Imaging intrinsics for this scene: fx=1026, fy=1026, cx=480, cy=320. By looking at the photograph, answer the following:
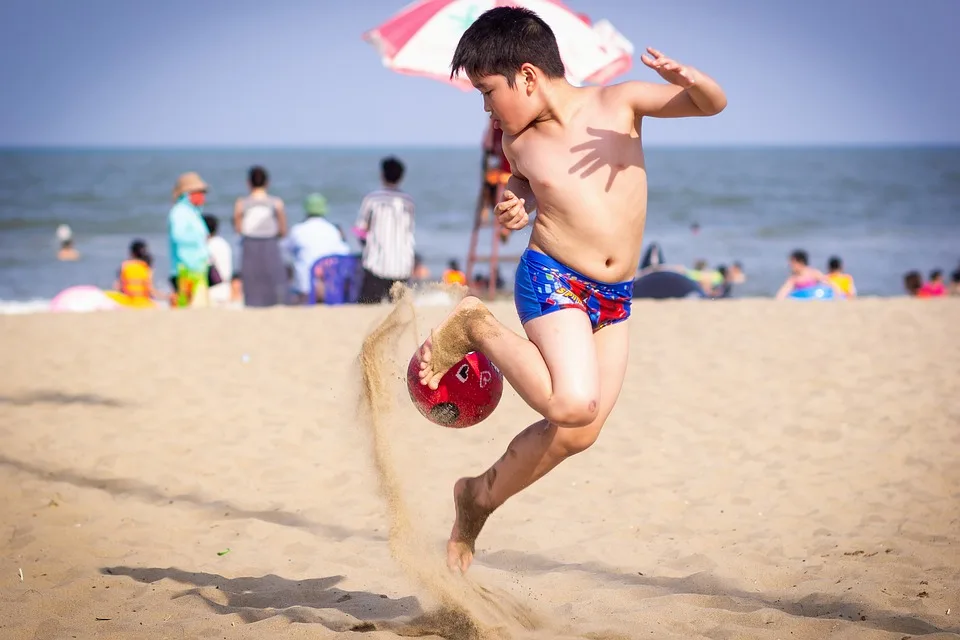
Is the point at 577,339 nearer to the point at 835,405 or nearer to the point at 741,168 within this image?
the point at 835,405

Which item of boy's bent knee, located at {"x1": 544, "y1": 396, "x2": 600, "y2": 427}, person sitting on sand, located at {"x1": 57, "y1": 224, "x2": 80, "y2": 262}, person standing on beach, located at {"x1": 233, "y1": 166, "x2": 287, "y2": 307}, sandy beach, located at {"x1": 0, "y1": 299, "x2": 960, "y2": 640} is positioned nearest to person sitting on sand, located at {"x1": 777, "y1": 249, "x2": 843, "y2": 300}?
sandy beach, located at {"x1": 0, "y1": 299, "x2": 960, "y2": 640}

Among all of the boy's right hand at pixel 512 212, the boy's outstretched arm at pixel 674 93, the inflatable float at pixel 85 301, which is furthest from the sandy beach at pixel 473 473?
the inflatable float at pixel 85 301

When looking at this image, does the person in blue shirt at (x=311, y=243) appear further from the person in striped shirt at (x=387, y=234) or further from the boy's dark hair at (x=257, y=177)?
the person in striped shirt at (x=387, y=234)

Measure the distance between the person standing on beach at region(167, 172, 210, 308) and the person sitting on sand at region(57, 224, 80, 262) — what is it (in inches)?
753

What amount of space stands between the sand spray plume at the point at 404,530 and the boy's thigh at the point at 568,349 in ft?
2.13

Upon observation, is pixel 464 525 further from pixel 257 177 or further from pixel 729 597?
pixel 257 177

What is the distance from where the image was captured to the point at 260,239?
11.3 meters

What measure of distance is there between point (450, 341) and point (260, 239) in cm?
790

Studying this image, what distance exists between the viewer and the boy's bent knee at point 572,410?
137 inches

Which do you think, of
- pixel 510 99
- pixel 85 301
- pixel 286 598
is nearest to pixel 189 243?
pixel 85 301

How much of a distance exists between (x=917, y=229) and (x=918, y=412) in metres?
36.0

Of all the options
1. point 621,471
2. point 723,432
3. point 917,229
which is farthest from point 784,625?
point 917,229

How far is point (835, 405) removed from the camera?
7.52 m

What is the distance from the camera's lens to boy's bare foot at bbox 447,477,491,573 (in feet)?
13.1
